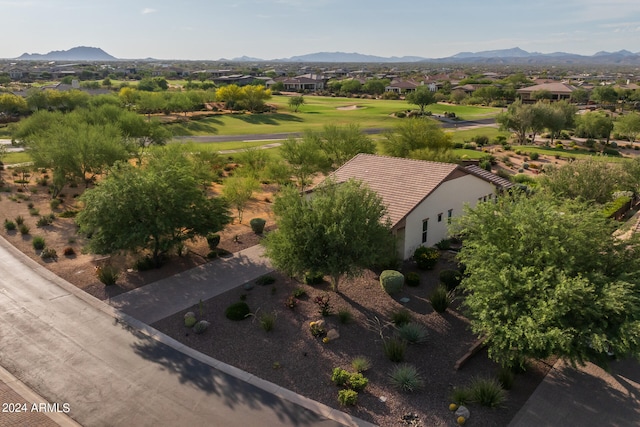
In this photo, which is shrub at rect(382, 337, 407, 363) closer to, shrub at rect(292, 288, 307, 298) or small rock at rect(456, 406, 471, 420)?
small rock at rect(456, 406, 471, 420)

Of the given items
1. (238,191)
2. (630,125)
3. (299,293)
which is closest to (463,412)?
(299,293)

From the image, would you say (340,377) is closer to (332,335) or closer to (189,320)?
(332,335)

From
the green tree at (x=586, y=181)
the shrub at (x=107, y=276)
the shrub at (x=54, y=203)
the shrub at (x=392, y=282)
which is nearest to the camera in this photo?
the shrub at (x=392, y=282)

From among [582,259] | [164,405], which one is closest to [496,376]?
[582,259]

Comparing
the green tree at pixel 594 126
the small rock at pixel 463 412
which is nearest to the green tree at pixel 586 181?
the small rock at pixel 463 412

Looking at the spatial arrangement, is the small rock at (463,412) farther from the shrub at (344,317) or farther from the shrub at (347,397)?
the shrub at (344,317)

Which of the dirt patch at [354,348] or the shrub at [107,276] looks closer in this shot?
the dirt patch at [354,348]

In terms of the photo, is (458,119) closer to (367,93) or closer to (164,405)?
(367,93)
